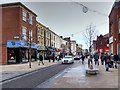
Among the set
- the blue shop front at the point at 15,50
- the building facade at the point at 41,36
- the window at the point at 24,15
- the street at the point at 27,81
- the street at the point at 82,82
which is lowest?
the street at the point at 27,81

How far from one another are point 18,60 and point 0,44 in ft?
14.1

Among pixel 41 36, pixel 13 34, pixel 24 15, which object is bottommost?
pixel 13 34

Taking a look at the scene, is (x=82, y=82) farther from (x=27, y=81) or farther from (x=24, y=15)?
(x=24, y=15)

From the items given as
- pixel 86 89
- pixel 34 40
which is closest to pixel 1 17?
pixel 34 40

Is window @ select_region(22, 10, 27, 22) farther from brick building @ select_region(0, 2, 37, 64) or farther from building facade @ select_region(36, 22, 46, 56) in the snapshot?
building facade @ select_region(36, 22, 46, 56)

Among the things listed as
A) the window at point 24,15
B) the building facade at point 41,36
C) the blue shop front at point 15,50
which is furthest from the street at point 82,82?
the building facade at point 41,36

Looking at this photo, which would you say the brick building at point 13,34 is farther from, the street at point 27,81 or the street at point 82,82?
the street at point 82,82

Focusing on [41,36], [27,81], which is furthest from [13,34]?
[27,81]

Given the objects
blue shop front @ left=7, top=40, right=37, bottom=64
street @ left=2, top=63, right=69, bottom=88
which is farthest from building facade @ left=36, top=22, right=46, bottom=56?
street @ left=2, top=63, right=69, bottom=88

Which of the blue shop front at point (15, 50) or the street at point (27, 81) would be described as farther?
the blue shop front at point (15, 50)

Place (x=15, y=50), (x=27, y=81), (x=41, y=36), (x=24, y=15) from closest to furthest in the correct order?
(x=27, y=81)
(x=15, y=50)
(x=24, y=15)
(x=41, y=36)

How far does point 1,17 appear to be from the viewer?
50844 mm

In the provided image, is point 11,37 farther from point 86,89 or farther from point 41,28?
point 86,89

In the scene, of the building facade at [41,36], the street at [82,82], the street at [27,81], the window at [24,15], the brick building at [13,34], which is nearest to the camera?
the street at [82,82]
